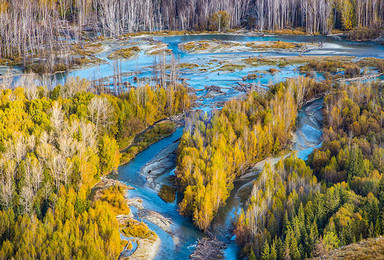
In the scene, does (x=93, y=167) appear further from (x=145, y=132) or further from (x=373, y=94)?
(x=373, y=94)

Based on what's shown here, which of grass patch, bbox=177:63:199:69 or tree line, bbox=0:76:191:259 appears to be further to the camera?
grass patch, bbox=177:63:199:69

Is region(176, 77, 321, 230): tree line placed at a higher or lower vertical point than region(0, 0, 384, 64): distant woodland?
lower

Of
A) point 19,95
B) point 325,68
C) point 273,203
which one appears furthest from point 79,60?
point 273,203

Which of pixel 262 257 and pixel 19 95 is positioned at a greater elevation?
pixel 19 95

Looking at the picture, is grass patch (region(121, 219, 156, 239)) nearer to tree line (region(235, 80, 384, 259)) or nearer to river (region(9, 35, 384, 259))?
river (region(9, 35, 384, 259))

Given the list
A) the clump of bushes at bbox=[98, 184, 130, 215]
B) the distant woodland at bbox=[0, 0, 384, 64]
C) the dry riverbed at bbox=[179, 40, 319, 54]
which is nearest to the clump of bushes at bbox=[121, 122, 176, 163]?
the clump of bushes at bbox=[98, 184, 130, 215]

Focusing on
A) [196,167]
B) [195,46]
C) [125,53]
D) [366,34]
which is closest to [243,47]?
[195,46]

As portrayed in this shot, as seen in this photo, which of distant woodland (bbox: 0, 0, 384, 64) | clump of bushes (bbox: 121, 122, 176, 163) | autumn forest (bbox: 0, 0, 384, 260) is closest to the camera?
autumn forest (bbox: 0, 0, 384, 260)

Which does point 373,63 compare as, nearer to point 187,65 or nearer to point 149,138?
point 187,65

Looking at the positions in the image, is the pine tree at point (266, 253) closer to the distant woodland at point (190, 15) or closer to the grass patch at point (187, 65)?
the grass patch at point (187, 65)
